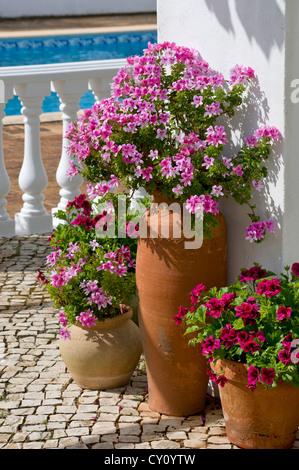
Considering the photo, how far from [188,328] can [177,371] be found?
42 cm

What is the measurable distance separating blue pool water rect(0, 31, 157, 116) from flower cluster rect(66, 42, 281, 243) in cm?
1848

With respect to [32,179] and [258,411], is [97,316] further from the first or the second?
[32,179]

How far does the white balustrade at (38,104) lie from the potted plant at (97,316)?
254 centimetres

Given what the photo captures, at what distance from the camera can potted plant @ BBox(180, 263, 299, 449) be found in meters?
3.63

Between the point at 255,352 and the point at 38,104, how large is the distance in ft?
A: 13.3

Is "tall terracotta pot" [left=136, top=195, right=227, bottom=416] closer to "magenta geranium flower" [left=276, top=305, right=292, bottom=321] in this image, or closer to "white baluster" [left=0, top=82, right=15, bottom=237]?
"magenta geranium flower" [left=276, top=305, right=292, bottom=321]

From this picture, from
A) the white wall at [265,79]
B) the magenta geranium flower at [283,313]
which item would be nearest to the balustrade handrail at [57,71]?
the white wall at [265,79]

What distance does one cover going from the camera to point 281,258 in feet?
13.3

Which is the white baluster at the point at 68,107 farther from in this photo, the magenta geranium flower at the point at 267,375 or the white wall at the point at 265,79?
the magenta geranium flower at the point at 267,375

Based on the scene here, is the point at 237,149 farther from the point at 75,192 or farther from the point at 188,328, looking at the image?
the point at 75,192

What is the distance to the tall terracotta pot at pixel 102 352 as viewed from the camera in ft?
14.8

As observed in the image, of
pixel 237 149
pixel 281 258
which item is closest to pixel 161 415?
pixel 281 258

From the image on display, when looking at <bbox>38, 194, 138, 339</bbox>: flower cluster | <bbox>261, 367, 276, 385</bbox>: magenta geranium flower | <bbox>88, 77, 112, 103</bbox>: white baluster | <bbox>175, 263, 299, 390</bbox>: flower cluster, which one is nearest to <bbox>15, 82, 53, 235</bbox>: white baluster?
<bbox>88, 77, 112, 103</bbox>: white baluster

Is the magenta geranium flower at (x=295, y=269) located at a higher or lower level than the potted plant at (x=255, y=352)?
higher
